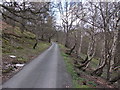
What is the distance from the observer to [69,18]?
99.3ft

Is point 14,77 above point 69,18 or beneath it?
beneath

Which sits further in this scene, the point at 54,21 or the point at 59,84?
the point at 54,21

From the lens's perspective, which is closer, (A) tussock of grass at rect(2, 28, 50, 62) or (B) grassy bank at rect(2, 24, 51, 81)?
(B) grassy bank at rect(2, 24, 51, 81)

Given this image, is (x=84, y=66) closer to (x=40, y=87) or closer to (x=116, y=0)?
(x=116, y=0)

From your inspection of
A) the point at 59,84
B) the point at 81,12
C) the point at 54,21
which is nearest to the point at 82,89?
the point at 59,84

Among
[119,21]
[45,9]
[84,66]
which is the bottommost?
[84,66]

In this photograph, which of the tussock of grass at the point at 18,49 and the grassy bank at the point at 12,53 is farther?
the tussock of grass at the point at 18,49

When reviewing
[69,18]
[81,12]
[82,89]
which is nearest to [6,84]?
[82,89]

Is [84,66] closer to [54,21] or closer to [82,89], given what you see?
[82,89]

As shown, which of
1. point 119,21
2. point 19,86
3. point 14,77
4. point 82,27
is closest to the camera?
point 19,86

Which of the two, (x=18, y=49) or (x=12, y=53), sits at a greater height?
(x=18, y=49)

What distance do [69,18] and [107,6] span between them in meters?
19.0

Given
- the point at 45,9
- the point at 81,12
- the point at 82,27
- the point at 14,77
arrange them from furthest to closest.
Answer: the point at 82,27 < the point at 81,12 < the point at 45,9 < the point at 14,77

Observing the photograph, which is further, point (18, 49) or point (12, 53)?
point (18, 49)
